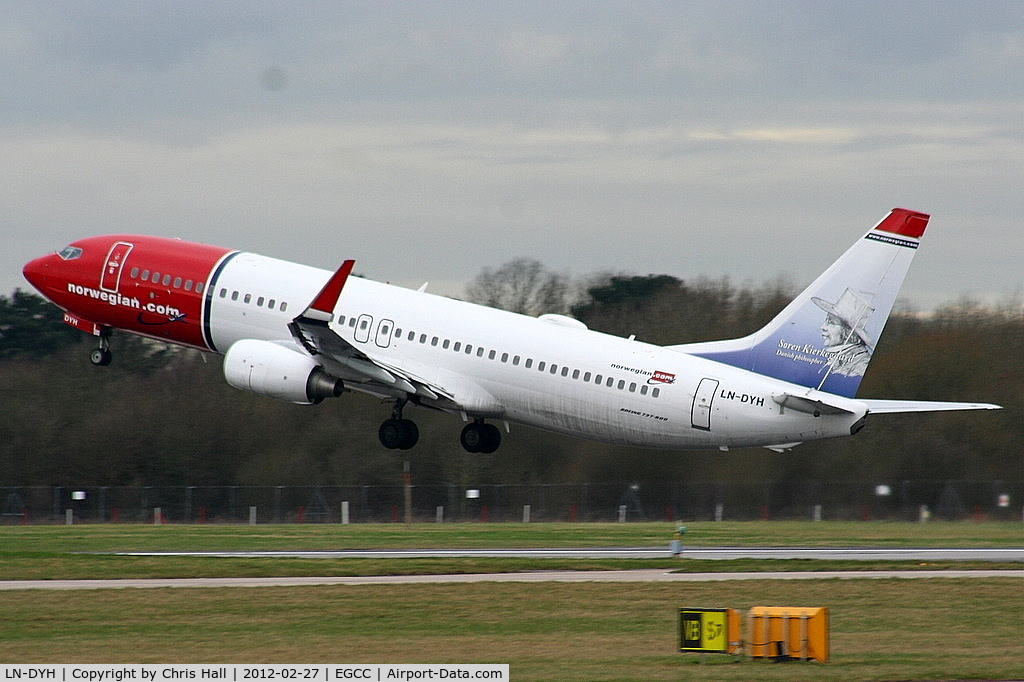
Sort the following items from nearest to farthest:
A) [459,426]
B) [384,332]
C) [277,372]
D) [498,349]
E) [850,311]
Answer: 1. [850,311]
2. [277,372]
3. [498,349]
4. [384,332]
5. [459,426]

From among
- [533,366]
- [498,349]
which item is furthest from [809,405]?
[498,349]

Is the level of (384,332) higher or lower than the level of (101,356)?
higher

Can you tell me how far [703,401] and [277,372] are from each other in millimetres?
12923

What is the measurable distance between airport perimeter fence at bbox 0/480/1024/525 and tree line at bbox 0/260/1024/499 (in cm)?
109

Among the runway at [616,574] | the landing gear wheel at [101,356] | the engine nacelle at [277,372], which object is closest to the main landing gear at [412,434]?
the engine nacelle at [277,372]

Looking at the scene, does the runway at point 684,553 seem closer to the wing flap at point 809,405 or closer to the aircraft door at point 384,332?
the wing flap at point 809,405

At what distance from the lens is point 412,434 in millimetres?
49000

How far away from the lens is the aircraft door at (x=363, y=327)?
158 ft

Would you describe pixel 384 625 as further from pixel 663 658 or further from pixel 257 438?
pixel 257 438

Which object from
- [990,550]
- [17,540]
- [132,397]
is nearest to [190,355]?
[132,397]

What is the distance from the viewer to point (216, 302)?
48750 mm

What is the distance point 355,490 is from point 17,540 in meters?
17.4

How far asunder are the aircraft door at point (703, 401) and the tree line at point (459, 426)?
15.9 metres

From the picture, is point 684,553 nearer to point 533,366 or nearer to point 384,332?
point 533,366
